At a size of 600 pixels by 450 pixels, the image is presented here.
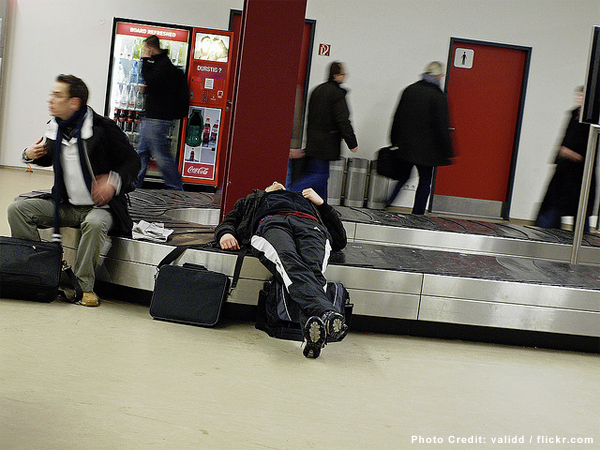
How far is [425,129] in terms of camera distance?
806 centimetres

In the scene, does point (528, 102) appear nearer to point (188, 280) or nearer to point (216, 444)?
point (188, 280)

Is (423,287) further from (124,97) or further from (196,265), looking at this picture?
(124,97)

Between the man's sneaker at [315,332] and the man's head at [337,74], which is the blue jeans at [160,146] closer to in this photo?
the man's head at [337,74]

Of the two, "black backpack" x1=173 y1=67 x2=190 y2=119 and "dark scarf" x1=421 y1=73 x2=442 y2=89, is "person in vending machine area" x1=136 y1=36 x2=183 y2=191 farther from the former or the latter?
"dark scarf" x1=421 y1=73 x2=442 y2=89

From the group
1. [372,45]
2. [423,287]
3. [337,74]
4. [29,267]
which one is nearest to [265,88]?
[423,287]

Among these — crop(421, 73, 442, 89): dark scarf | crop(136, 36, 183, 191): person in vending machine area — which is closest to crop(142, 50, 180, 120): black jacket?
crop(136, 36, 183, 191): person in vending machine area

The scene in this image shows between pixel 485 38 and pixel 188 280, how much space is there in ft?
26.5

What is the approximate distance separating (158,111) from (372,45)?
3.87 m

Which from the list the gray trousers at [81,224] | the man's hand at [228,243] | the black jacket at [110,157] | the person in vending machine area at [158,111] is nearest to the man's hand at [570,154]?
the person in vending machine area at [158,111]

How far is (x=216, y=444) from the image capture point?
8.38 ft

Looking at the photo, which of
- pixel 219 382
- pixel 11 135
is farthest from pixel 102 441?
pixel 11 135

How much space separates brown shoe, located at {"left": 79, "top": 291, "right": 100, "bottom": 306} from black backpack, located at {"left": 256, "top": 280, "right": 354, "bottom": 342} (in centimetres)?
102

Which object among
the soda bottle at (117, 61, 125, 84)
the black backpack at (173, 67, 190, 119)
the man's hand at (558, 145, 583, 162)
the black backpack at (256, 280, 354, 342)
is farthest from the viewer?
the soda bottle at (117, 61, 125, 84)

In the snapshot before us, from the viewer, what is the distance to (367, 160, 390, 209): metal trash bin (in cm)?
1013
